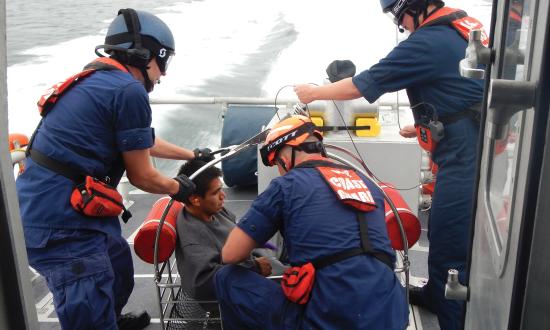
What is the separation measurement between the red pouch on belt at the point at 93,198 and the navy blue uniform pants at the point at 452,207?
134 cm

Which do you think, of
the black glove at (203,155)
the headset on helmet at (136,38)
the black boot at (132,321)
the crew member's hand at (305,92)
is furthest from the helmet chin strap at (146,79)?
the black boot at (132,321)

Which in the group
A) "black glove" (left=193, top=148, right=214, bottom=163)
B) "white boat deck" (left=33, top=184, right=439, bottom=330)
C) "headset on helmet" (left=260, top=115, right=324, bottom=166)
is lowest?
"white boat deck" (left=33, top=184, right=439, bottom=330)

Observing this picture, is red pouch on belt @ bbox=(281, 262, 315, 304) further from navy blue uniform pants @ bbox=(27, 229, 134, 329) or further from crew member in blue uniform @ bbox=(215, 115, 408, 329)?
navy blue uniform pants @ bbox=(27, 229, 134, 329)

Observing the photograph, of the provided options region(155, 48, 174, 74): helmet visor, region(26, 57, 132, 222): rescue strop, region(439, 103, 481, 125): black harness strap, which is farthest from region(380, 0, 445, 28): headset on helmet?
region(26, 57, 132, 222): rescue strop

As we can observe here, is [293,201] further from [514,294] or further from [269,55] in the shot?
[269,55]

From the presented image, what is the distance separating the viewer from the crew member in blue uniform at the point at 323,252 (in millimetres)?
1820

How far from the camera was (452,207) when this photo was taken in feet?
7.64

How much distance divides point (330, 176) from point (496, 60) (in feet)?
2.73

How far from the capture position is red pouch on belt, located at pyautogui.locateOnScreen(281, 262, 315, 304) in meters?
1.86

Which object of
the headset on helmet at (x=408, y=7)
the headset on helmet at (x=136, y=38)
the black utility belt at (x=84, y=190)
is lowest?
the black utility belt at (x=84, y=190)

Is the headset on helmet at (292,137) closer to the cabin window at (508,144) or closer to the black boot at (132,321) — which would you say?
the cabin window at (508,144)

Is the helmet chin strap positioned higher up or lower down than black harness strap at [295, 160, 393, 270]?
higher up

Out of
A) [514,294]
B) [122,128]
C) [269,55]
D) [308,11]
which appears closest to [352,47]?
[269,55]

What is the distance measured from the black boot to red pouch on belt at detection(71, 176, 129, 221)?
0.86 m
